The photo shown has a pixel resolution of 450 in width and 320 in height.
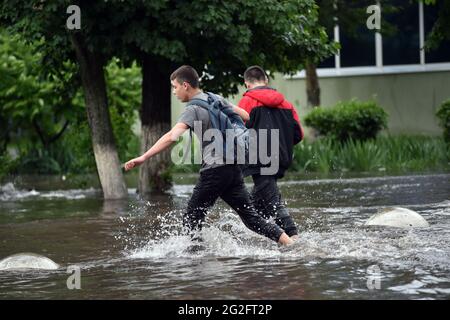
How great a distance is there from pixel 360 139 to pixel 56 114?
6.61 metres

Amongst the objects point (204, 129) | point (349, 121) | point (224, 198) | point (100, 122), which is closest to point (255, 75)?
point (204, 129)

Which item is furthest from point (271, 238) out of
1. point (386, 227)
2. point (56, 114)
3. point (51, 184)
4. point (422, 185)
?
point (56, 114)

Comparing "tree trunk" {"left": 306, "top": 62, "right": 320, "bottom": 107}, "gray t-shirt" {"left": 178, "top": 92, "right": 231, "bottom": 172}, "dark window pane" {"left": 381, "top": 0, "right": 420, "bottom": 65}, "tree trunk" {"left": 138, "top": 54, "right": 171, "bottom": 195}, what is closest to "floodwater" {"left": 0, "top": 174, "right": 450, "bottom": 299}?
"gray t-shirt" {"left": 178, "top": 92, "right": 231, "bottom": 172}

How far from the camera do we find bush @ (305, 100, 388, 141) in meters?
21.8

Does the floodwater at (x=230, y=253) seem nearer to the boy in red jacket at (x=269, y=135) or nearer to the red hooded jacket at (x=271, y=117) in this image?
the boy in red jacket at (x=269, y=135)

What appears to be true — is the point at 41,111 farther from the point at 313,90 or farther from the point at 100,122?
the point at 100,122

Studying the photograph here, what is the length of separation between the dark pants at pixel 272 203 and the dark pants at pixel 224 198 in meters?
0.40

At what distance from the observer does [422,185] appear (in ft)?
53.2

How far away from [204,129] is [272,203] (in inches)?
50.2

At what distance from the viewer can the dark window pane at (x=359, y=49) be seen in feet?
84.6

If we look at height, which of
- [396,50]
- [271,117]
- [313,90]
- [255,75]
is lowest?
[271,117]

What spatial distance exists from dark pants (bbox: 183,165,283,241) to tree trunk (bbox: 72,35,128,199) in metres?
6.21

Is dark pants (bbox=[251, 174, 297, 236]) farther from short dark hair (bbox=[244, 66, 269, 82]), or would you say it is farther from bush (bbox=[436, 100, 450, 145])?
bush (bbox=[436, 100, 450, 145])

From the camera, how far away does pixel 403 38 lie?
82.7ft
